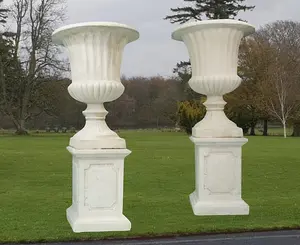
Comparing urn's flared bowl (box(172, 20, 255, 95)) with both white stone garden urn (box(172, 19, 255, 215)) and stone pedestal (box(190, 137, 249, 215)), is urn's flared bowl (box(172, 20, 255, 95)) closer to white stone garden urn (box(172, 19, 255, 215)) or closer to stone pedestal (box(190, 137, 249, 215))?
white stone garden urn (box(172, 19, 255, 215))

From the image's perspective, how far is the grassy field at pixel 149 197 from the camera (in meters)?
6.95

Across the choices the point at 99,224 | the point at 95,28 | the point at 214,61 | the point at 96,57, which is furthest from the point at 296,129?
the point at 95,28

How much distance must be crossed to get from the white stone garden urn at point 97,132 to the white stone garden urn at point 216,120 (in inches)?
46.2

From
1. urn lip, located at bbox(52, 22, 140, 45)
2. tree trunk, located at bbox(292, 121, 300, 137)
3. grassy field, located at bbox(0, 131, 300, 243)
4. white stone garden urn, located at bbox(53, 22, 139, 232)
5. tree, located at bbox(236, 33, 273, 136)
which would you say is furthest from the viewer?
tree, located at bbox(236, 33, 273, 136)

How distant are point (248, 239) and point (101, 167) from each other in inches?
80.0

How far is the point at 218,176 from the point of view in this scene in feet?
24.4

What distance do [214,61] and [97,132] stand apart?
2005 mm

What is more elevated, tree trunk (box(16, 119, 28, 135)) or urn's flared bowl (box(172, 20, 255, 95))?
urn's flared bowl (box(172, 20, 255, 95))

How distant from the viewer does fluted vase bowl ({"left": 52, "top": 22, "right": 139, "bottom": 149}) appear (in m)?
6.22

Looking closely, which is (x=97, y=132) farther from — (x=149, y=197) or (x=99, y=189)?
(x=149, y=197)

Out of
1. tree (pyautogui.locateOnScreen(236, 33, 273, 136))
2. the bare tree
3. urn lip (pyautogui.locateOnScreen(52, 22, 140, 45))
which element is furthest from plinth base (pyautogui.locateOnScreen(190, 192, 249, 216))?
tree (pyautogui.locateOnScreen(236, 33, 273, 136))

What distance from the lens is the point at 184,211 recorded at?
8.16m

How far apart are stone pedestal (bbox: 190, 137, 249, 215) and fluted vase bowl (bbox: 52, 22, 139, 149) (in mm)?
1508

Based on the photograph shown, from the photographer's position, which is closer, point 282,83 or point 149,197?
point 149,197
